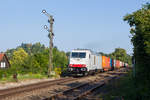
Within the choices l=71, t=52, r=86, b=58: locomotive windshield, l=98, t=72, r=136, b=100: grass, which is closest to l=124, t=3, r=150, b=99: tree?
l=98, t=72, r=136, b=100: grass

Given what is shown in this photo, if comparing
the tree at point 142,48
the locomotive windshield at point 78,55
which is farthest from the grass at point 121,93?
the locomotive windshield at point 78,55

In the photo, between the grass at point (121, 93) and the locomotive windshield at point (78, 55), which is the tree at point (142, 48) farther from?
the locomotive windshield at point (78, 55)

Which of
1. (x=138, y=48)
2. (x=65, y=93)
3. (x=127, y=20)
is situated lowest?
(x=65, y=93)

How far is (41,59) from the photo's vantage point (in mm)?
31250

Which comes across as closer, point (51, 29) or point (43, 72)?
point (51, 29)

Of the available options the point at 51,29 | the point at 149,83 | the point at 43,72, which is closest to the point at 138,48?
the point at 149,83

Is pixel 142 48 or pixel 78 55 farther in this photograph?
pixel 78 55

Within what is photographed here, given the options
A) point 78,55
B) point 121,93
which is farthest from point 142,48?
point 78,55

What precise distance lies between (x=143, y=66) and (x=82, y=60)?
15498mm

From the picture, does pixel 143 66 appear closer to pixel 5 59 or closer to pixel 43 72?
pixel 43 72

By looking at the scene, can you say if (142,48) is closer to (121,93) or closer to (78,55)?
(121,93)

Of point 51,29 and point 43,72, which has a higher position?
point 51,29

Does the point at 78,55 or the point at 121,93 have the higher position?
the point at 78,55

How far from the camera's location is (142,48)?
1270cm
